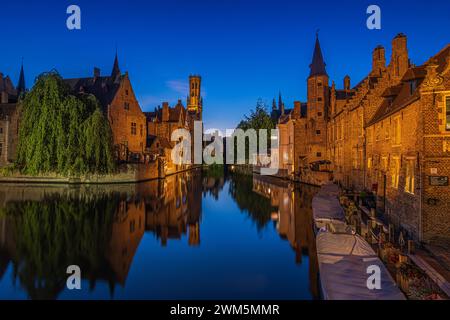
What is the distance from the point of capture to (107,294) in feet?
29.8

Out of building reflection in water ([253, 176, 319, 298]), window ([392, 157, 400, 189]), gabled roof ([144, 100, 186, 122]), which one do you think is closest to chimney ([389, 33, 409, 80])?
window ([392, 157, 400, 189])

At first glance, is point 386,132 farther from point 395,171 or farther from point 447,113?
point 447,113

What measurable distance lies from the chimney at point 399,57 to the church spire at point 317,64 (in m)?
20.5

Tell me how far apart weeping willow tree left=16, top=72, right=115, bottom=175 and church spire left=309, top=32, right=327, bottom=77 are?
30.8m

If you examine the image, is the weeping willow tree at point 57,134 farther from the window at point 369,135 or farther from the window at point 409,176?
the window at point 409,176

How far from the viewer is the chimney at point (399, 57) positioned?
2477 centimetres

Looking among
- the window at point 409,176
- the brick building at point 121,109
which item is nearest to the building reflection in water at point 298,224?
the window at point 409,176

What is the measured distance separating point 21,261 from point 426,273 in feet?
44.8

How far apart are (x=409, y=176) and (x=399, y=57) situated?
15.1 meters

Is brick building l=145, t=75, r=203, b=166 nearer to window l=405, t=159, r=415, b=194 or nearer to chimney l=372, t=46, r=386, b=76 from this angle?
chimney l=372, t=46, r=386, b=76

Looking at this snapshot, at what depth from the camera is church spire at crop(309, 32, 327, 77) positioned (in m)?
45.8

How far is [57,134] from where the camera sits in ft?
106
